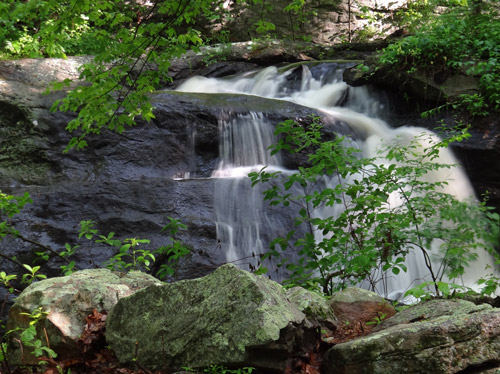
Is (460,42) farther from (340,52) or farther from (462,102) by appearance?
(340,52)

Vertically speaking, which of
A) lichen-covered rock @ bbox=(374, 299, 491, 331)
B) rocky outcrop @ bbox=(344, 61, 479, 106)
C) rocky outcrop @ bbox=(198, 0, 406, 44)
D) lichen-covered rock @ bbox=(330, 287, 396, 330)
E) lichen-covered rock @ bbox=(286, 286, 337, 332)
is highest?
rocky outcrop @ bbox=(198, 0, 406, 44)

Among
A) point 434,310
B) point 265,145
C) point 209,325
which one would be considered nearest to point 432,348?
point 434,310

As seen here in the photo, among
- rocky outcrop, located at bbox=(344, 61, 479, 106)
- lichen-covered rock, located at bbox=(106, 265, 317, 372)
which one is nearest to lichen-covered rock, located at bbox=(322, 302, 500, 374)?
lichen-covered rock, located at bbox=(106, 265, 317, 372)

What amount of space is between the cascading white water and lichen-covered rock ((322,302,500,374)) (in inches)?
88.2

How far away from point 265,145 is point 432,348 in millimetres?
6397

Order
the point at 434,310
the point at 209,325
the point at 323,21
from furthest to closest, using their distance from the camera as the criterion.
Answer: the point at 323,21, the point at 434,310, the point at 209,325

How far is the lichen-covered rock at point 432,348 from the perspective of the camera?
1998mm

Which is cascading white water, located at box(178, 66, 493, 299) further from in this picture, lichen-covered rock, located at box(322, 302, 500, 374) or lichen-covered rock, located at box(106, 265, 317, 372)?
lichen-covered rock, located at box(106, 265, 317, 372)

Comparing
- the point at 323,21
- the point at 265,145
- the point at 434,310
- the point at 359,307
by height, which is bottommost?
the point at 359,307

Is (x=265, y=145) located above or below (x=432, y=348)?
above

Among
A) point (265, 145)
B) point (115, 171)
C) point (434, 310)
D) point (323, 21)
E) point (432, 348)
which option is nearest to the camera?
point (432, 348)

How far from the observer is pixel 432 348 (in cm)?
203

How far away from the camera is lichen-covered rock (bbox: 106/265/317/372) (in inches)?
83.4

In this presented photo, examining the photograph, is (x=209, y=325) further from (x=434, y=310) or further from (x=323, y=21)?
(x=323, y=21)
